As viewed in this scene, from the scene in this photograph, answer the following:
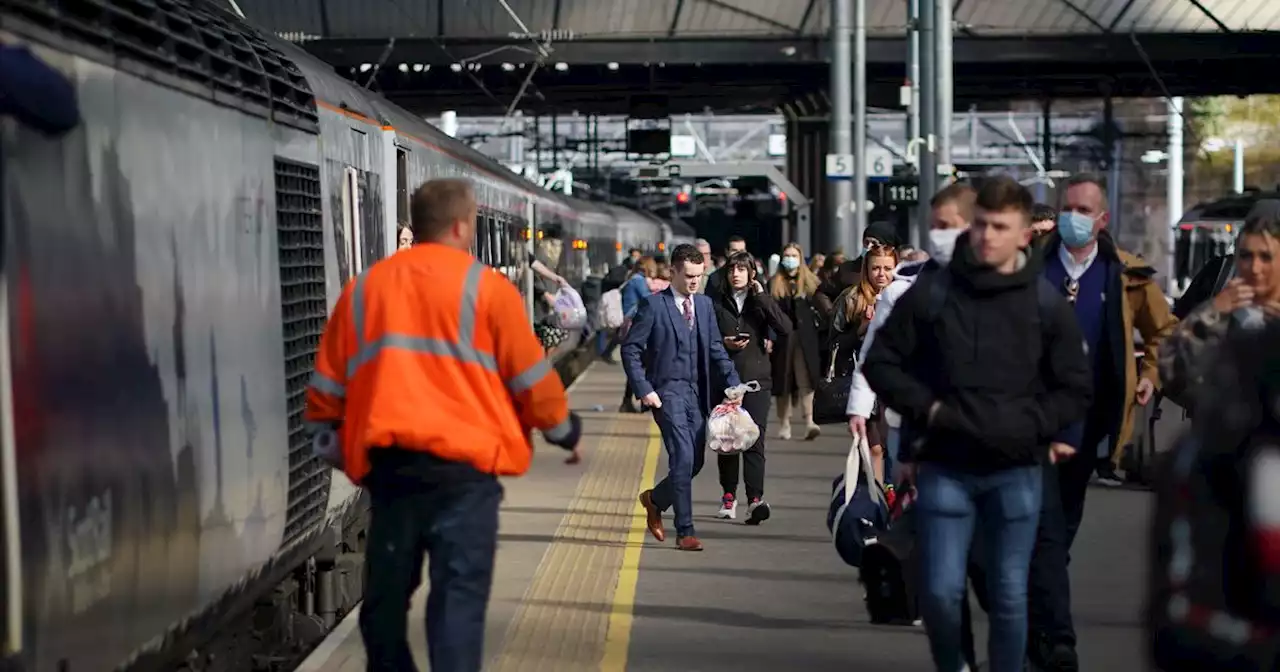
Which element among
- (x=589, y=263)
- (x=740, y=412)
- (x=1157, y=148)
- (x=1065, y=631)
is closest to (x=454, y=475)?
(x=1065, y=631)

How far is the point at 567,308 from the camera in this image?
27281 millimetres

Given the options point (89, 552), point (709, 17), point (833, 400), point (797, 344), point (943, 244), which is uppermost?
point (709, 17)

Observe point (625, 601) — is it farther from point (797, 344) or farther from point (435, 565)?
point (797, 344)

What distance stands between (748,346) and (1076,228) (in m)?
6.83

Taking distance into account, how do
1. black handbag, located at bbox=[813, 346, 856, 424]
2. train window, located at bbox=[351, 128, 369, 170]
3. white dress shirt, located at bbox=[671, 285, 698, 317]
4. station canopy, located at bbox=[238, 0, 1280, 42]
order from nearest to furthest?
train window, located at bbox=[351, 128, 369, 170]
black handbag, located at bbox=[813, 346, 856, 424]
white dress shirt, located at bbox=[671, 285, 698, 317]
station canopy, located at bbox=[238, 0, 1280, 42]

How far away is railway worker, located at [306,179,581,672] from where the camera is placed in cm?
644

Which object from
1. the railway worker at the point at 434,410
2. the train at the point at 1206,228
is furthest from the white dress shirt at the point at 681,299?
the train at the point at 1206,228

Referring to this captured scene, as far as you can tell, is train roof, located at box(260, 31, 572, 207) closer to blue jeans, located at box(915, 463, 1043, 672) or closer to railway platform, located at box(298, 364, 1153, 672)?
railway platform, located at box(298, 364, 1153, 672)

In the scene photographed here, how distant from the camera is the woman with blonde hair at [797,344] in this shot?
19328 mm

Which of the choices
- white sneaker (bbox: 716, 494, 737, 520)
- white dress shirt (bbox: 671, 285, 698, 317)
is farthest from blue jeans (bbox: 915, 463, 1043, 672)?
white sneaker (bbox: 716, 494, 737, 520)

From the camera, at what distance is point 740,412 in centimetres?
1314

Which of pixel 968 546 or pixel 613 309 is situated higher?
pixel 968 546

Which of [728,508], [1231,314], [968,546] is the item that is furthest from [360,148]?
[1231,314]

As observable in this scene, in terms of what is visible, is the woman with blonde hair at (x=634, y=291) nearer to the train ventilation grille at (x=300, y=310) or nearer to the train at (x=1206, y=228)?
the train ventilation grille at (x=300, y=310)
